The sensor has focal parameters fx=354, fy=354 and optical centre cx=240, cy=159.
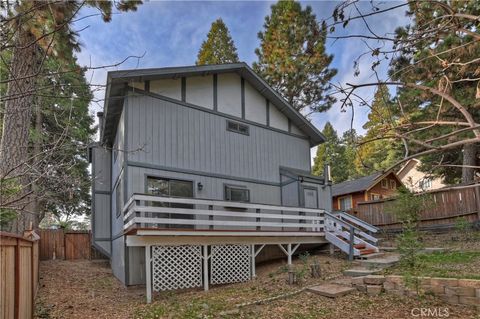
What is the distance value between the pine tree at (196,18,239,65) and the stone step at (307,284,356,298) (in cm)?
1895

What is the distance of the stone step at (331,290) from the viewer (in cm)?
689

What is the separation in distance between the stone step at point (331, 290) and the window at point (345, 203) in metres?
17.4

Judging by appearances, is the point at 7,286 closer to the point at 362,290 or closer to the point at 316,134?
the point at 362,290

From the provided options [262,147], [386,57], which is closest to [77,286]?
[262,147]

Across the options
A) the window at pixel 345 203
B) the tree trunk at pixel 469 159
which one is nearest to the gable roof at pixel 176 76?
the tree trunk at pixel 469 159

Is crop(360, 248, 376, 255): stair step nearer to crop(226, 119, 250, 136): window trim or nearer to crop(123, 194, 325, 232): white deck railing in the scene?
crop(123, 194, 325, 232): white deck railing

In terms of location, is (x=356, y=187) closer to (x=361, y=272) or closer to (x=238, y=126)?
(x=238, y=126)

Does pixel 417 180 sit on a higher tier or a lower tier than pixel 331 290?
higher

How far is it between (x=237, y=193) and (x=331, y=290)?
5.12 metres

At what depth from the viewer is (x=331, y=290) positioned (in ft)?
23.4

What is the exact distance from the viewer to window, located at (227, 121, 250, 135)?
11866mm

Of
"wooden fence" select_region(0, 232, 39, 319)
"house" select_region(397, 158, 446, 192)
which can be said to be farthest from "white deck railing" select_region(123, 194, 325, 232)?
"wooden fence" select_region(0, 232, 39, 319)

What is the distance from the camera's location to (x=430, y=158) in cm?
1812

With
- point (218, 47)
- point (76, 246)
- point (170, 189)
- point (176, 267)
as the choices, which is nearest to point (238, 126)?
point (170, 189)
